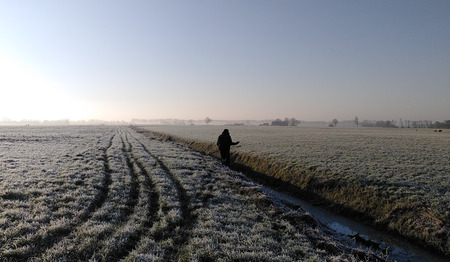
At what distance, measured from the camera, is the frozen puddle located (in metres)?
8.05

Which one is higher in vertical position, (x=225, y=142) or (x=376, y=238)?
(x=225, y=142)

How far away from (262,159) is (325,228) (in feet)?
43.4

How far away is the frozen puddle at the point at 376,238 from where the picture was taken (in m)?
8.05

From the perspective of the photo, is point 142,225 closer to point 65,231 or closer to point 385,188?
point 65,231

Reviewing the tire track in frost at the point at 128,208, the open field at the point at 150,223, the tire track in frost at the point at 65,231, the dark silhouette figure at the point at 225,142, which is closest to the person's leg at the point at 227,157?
the dark silhouette figure at the point at 225,142

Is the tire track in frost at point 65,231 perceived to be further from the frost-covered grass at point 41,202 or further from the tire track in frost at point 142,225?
the tire track in frost at point 142,225

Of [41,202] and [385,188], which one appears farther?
[385,188]

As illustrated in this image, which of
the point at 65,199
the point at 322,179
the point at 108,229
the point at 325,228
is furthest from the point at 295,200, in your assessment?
the point at 65,199

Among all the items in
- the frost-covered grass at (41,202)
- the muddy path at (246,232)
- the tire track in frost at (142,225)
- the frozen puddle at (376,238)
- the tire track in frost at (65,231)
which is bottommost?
the frozen puddle at (376,238)

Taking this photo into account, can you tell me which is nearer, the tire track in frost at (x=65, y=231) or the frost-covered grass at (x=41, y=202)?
the tire track in frost at (x=65, y=231)

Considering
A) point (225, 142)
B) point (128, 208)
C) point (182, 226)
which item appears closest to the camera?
point (182, 226)

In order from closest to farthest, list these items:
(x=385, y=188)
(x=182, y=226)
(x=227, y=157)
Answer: (x=182, y=226), (x=385, y=188), (x=227, y=157)

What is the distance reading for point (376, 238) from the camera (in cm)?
934

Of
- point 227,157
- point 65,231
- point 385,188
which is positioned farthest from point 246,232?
point 227,157
